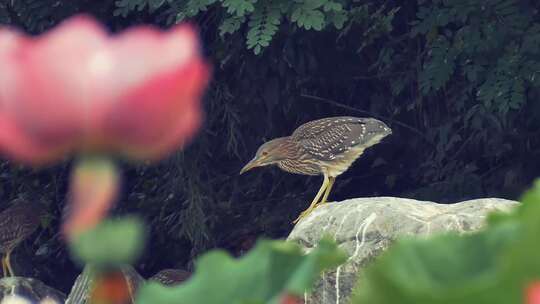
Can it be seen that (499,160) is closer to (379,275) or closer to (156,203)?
(156,203)

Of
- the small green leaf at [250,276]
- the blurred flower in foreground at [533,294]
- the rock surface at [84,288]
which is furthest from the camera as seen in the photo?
the rock surface at [84,288]

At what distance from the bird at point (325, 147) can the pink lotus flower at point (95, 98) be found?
28.3ft

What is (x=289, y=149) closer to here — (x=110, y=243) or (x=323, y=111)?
(x=323, y=111)

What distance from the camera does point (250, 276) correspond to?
44.7 inches

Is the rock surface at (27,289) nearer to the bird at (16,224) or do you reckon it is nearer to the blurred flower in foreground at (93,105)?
the bird at (16,224)

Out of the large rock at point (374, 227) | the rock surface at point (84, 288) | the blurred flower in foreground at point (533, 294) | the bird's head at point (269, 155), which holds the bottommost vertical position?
Result: the rock surface at point (84, 288)

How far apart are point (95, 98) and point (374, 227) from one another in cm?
594

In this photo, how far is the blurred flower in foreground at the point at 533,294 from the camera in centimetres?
83

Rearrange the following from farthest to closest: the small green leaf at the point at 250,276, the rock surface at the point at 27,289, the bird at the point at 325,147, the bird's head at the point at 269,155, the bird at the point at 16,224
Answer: the bird at the point at 16,224
the bird's head at the point at 269,155
the bird at the point at 325,147
the rock surface at the point at 27,289
the small green leaf at the point at 250,276

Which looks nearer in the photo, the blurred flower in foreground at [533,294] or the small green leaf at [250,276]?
the blurred flower in foreground at [533,294]

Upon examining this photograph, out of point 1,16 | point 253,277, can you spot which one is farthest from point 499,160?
point 253,277

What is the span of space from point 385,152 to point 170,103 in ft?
34.8

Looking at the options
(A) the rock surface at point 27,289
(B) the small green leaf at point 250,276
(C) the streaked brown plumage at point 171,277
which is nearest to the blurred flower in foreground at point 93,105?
(B) the small green leaf at point 250,276

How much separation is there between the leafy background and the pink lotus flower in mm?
7870
